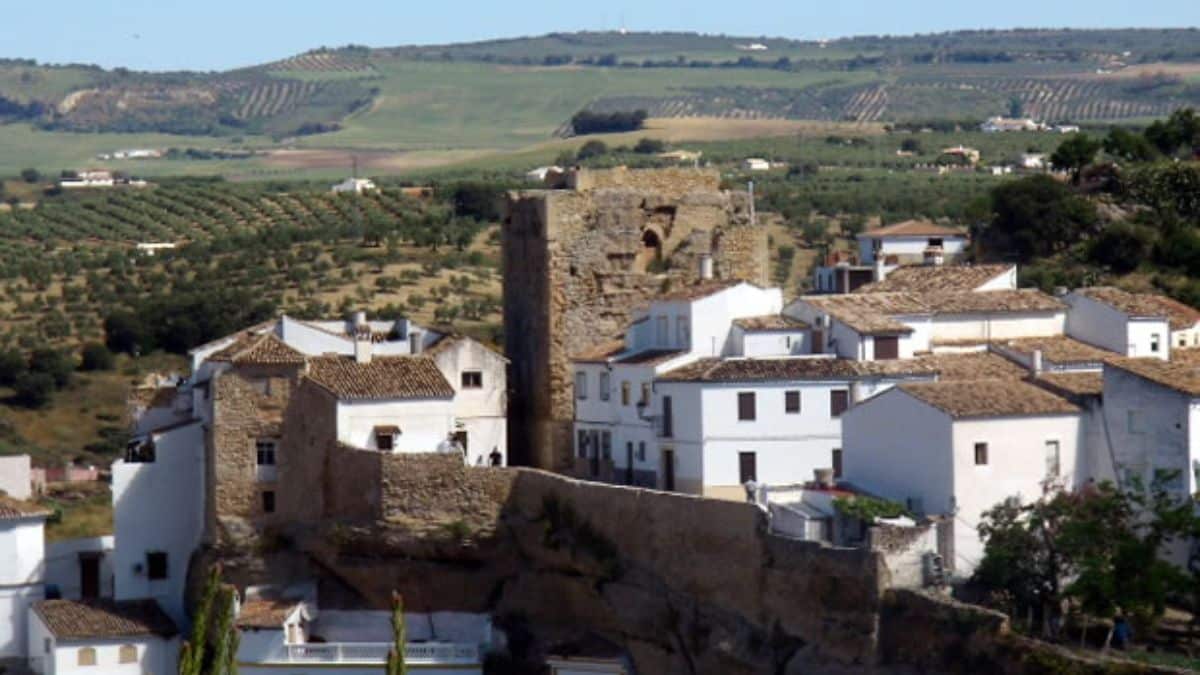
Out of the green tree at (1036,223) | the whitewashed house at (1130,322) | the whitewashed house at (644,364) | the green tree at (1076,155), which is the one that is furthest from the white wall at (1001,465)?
the green tree at (1076,155)

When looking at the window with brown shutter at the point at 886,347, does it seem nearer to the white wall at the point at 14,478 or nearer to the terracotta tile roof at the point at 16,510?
the terracotta tile roof at the point at 16,510

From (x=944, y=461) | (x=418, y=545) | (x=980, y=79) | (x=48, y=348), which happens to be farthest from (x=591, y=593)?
(x=980, y=79)

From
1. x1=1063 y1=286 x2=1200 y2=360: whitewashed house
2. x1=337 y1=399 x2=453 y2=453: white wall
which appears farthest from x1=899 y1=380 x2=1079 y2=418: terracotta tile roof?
x1=337 y1=399 x2=453 y2=453: white wall

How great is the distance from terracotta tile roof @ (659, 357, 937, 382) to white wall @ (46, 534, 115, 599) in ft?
37.4

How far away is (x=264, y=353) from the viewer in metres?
53.0

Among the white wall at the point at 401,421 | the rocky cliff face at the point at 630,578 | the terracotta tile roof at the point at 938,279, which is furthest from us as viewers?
the terracotta tile roof at the point at 938,279

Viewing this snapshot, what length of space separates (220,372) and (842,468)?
11.0 m

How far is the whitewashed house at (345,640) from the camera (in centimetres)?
4988

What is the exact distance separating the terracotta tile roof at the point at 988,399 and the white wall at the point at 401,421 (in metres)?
8.93

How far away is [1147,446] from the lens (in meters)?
44.8

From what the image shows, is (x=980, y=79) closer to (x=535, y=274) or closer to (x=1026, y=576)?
(x=535, y=274)

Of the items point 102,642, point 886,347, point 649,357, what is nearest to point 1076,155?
point 649,357

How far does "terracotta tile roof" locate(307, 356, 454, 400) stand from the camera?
2045 inches

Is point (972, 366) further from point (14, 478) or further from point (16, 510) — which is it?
point (14, 478)
